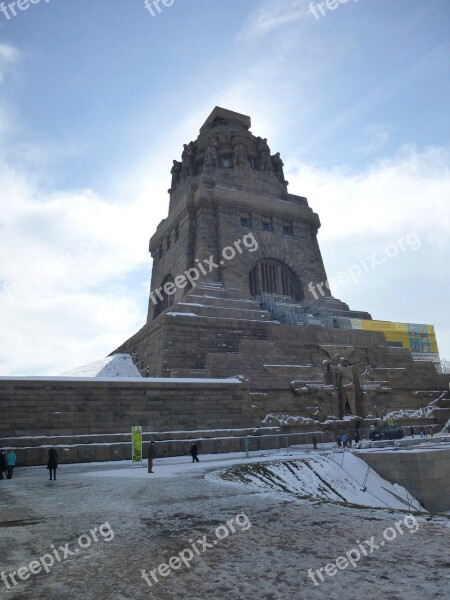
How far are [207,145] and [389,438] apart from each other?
32.2 m

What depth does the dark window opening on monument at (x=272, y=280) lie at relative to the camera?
36.5m

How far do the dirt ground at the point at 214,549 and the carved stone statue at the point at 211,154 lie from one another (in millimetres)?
36879

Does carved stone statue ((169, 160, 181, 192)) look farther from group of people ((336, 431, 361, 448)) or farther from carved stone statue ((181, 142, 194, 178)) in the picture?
group of people ((336, 431, 361, 448))

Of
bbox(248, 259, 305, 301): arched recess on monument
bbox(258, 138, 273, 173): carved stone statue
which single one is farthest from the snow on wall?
bbox(258, 138, 273, 173): carved stone statue

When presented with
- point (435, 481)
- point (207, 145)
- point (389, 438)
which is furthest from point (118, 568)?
point (207, 145)

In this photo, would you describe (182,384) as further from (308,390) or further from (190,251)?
(190,251)

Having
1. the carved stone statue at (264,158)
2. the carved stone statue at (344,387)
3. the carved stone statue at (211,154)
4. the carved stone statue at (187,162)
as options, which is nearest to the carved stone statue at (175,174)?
the carved stone statue at (187,162)

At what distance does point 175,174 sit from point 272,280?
17462 mm

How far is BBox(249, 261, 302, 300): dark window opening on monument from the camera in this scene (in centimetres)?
3649

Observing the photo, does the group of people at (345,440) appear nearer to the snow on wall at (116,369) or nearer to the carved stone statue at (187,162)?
the snow on wall at (116,369)

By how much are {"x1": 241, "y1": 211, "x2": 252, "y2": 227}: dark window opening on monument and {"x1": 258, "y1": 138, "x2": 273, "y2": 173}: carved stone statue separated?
7981 mm

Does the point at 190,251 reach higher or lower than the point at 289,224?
lower

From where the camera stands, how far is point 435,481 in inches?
570

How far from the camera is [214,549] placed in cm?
471
